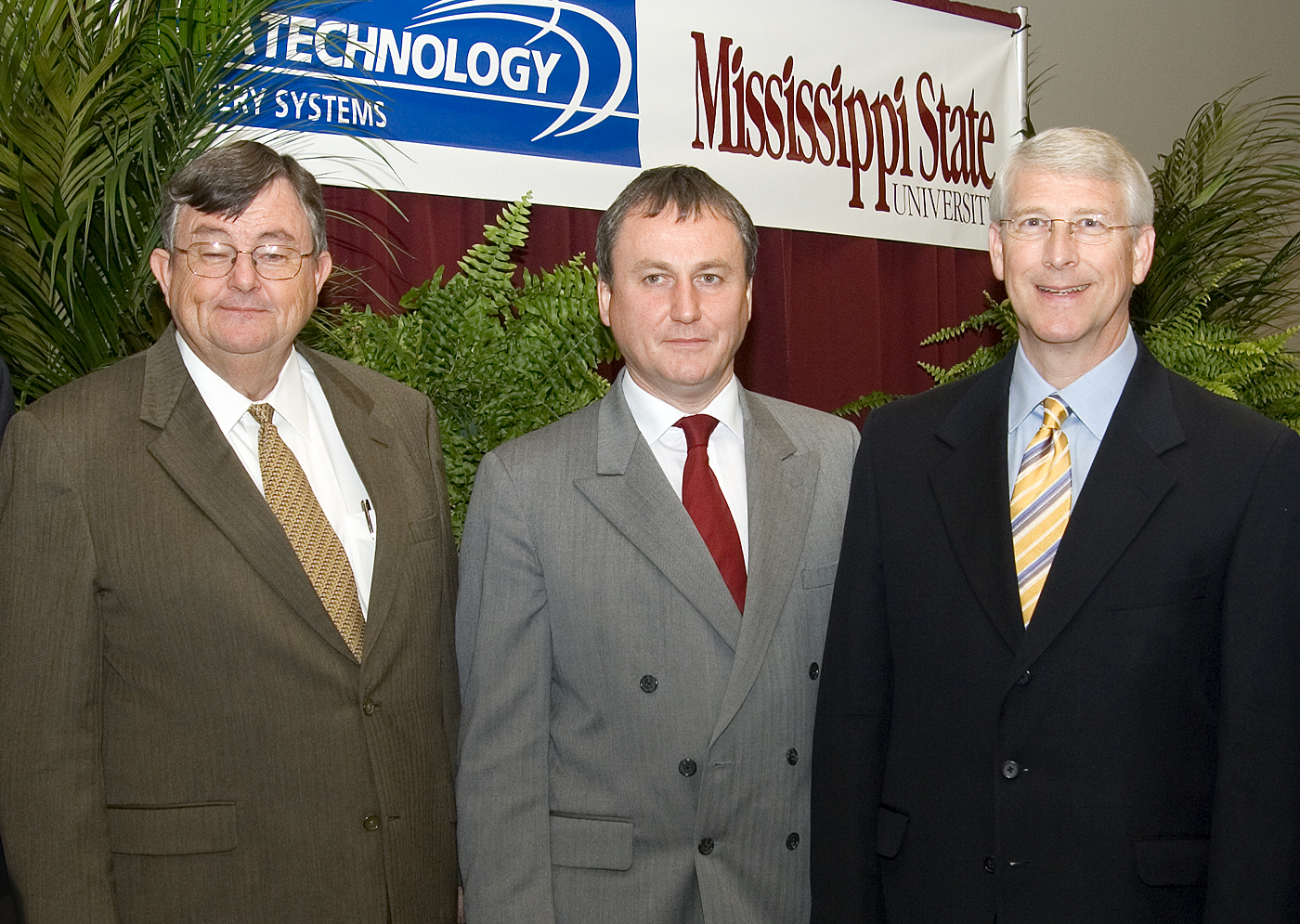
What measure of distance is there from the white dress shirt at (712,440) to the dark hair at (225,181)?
70 centimetres

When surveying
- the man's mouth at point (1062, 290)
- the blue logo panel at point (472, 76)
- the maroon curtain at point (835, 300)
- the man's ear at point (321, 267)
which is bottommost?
the man's mouth at point (1062, 290)

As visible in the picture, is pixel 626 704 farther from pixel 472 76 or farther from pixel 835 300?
pixel 835 300

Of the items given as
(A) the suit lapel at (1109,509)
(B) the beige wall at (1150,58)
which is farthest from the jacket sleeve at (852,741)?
(B) the beige wall at (1150,58)

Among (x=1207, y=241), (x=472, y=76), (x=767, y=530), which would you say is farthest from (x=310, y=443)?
(x=1207, y=241)

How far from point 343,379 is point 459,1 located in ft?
6.82

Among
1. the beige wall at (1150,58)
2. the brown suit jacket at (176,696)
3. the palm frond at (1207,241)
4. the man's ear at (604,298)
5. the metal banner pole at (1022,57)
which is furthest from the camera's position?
the beige wall at (1150,58)

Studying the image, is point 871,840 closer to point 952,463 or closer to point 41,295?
point 952,463

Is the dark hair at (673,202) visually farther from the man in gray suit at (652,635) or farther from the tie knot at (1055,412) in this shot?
the tie knot at (1055,412)

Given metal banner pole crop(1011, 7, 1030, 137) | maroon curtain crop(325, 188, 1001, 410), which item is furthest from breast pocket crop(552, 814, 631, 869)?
metal banner pole crop(1011, 7, 1030, 137)

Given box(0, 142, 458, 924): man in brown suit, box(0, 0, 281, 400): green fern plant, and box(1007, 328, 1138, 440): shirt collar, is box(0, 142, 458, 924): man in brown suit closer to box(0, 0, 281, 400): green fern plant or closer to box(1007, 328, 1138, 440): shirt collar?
box(0, 0, 281, 400): green fern plant

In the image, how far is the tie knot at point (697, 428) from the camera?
2.02 meters

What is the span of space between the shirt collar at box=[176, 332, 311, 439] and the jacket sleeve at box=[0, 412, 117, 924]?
282 mm

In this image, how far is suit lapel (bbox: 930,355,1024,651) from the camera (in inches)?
69.9

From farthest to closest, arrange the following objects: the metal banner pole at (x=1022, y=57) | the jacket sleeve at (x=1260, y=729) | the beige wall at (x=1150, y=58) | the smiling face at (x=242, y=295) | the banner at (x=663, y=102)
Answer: the beige wall at (x=1150, y=58)
the metal banner pole at (x=1022, y=57)
the banner at (x=663, y=102)
the smiling face at (x=242, y=295)
the jacket sleeve at (x=1260, y=729)
